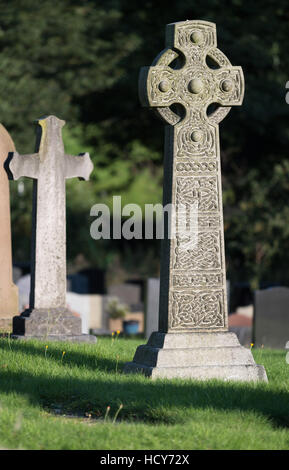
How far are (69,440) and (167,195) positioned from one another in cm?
291

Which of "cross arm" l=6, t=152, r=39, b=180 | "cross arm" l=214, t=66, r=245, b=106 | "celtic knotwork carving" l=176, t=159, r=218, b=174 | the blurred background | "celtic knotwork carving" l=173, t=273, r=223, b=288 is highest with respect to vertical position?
the blurred background

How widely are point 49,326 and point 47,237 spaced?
3.61 feet

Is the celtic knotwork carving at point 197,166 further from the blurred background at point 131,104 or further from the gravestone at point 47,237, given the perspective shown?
the blurred background at point 131,104

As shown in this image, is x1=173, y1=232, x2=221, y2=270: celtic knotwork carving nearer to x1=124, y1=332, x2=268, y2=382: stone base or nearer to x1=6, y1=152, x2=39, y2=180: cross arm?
x1=124, y1=332, x2=268, y2=382: stone base

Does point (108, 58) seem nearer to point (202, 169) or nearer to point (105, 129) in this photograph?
point (105, 129)

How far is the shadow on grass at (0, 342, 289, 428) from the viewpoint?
21.0 ft

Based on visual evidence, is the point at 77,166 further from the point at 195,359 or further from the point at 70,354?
the point at 195,359

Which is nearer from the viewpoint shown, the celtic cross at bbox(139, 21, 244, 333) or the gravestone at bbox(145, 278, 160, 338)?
the celtic cross at bbox(139, 21, 244, 333)

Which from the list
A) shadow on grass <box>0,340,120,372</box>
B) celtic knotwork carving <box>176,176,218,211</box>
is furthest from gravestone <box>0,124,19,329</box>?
celtic knotwork carving <box>176,176,218,211</box>

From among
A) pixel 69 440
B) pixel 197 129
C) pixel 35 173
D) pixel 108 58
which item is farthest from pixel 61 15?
pixel 69 440

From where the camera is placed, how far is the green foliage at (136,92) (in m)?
23.1

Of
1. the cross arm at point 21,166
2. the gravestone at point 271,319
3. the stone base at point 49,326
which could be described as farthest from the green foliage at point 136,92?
the stone base at point 49,326

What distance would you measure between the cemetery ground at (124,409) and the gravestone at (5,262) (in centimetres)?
298

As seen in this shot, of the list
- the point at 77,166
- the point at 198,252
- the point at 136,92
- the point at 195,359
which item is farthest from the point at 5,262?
the point at 136,92
